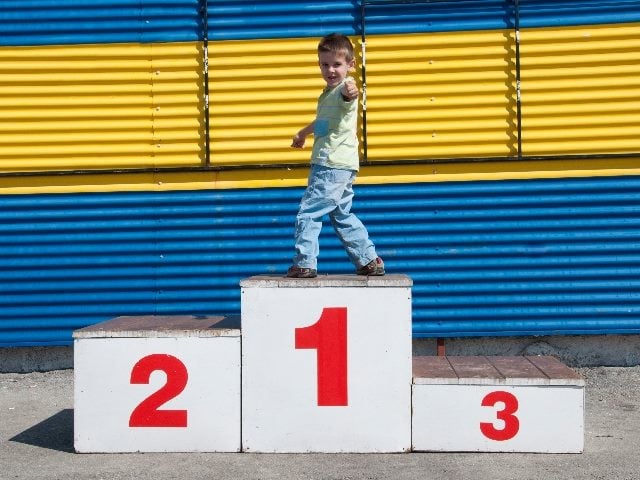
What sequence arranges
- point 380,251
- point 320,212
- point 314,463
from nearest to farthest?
point 314,463
point 320,212
point 380,251

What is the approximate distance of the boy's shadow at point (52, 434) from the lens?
5.95 meters

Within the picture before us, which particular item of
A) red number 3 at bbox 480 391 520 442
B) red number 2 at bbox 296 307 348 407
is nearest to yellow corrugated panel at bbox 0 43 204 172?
red number 2 at bbox 296 307 348 407

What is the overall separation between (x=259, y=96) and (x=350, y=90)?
8.49ft

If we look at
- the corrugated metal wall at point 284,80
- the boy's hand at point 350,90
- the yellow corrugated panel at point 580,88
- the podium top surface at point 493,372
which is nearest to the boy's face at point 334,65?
the boy's hand at point 350,90

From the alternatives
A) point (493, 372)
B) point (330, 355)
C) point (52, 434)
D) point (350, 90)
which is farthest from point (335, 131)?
point (52, 434)

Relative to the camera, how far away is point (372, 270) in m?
6.07

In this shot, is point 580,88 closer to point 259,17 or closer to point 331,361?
point 259,17

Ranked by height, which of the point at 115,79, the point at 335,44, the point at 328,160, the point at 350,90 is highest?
the point at 115,79

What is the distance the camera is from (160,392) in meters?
5.70

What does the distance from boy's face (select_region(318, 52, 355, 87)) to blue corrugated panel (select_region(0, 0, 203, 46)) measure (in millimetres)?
2544

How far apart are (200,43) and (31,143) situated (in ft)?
5.10

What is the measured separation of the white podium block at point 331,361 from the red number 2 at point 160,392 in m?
0.37

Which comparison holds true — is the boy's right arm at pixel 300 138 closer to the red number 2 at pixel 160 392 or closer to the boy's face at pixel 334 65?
the boy's face at pixel 334 65

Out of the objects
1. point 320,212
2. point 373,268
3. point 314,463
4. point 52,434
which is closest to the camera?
point 314,463
